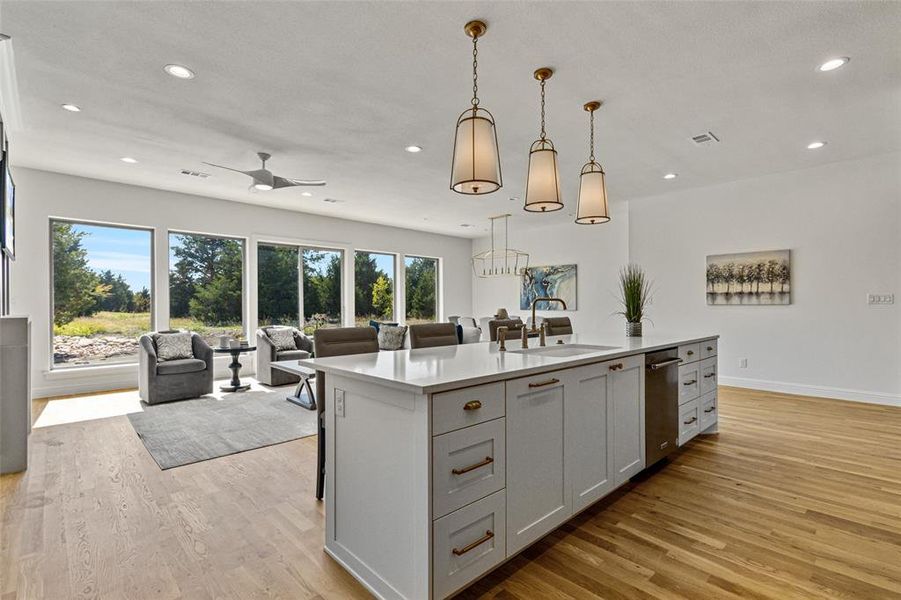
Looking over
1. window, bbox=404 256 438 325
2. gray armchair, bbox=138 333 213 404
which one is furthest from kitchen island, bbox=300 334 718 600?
window, bbox=404 256 438 325

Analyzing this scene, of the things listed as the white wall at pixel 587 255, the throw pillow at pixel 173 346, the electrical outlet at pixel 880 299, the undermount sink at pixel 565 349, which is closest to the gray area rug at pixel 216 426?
the throw pillow at pixel 173 346

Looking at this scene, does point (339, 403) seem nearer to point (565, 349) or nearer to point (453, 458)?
point (453, 458)

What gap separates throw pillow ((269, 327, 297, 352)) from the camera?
6.10 meters

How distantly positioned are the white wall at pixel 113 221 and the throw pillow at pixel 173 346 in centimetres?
85

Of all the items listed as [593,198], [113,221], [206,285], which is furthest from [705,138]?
[113,221]

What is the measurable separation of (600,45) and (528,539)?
268 centimetres

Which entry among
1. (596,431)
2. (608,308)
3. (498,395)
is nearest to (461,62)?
(498,395)

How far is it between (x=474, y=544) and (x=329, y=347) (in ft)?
4.61

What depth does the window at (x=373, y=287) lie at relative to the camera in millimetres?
8477

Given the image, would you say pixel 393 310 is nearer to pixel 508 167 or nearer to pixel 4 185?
pixel 508 167

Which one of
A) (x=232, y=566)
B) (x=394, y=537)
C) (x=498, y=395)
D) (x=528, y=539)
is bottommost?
(x=232, y=566)

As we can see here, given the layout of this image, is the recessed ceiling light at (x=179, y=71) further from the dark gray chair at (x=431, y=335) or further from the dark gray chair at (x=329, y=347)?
the dark gray chair at (x=431, y=335)

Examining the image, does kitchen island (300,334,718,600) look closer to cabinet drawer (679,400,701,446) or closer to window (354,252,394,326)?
cabinet drawer (679,400,701,446)

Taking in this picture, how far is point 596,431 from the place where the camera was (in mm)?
2234
